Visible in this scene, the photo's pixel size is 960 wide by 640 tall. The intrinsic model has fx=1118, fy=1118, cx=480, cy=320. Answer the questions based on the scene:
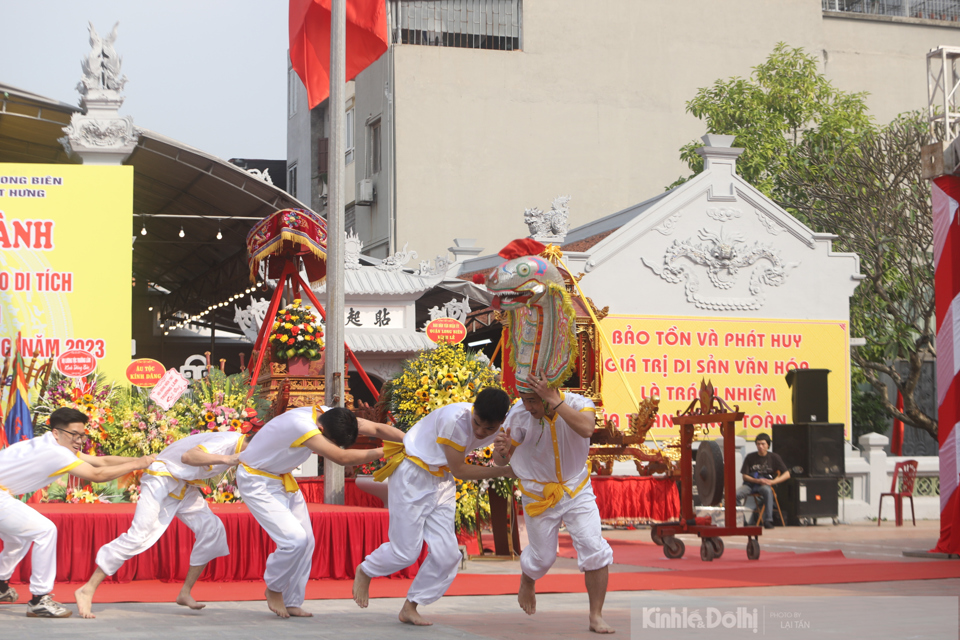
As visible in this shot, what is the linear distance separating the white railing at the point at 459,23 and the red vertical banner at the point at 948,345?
1807 cm

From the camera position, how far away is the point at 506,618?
6785 mm

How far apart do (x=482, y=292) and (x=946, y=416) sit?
32.1 ft

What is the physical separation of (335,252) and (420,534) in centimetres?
361

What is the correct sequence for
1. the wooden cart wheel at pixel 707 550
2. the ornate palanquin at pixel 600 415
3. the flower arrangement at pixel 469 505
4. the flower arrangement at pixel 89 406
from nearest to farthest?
the flower arrangement at pixel 89 406
the flower arrangement at pixel 469 505
the wooden cart wheel at pixel 707 550
the ornate palanquin at pixel 600 415

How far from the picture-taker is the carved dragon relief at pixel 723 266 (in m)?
18.2

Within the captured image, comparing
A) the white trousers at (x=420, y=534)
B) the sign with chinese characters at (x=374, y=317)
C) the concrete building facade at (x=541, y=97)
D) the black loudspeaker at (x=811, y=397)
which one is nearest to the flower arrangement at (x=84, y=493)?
the white trousers at (x=420, y=534)

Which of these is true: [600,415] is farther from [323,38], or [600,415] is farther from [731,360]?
[731,360]

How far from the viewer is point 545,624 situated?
6.53 meters

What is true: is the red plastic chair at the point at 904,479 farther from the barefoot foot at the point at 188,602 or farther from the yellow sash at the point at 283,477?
the barefoot foot at the point at 188,602

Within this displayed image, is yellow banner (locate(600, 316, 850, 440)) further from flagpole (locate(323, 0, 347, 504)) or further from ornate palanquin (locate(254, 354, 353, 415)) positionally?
flagpole (locate(323, 0, 347, 504))

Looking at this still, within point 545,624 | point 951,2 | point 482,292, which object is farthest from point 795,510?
point 951,2

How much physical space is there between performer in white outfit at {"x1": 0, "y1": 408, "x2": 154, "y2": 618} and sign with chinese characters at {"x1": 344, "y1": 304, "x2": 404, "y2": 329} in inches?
438

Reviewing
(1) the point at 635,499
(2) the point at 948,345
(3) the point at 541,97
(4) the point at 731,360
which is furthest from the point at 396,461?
(3) the point at 541,97

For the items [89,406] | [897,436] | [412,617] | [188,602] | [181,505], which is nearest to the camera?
[412,617]
